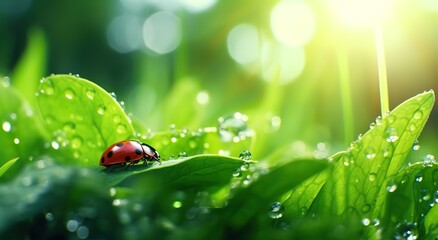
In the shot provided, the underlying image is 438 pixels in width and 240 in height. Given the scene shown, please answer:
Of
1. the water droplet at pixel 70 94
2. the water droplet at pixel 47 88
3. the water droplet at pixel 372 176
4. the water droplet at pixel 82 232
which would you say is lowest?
the water droplet at pixel 82 232

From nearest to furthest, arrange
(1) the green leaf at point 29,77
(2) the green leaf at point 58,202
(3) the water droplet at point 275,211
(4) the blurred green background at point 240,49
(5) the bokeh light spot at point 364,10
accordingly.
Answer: (2) the green leaf at point 58,202, (3) the water droplet at point 275,211, (5) the bokeh light spot at point 364,10, (1) the green leaf at point 29,77, (4) the blurred green background at point 240,49

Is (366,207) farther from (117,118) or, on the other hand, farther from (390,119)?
(117,118)

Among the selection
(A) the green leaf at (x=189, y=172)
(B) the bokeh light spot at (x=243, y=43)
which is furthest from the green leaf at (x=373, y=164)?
(B) the bokeh light spot at (x=243, y=43)

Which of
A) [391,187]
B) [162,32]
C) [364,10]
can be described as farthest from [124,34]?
[391,187]

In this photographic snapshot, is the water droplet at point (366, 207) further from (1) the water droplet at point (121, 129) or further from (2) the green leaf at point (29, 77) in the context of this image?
(2) the green leaf at point (29, 77)

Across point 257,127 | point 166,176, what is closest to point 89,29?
point 257,127

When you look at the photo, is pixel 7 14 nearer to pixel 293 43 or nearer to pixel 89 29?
pixel 89 29

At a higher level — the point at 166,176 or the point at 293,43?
the point at 293,43
